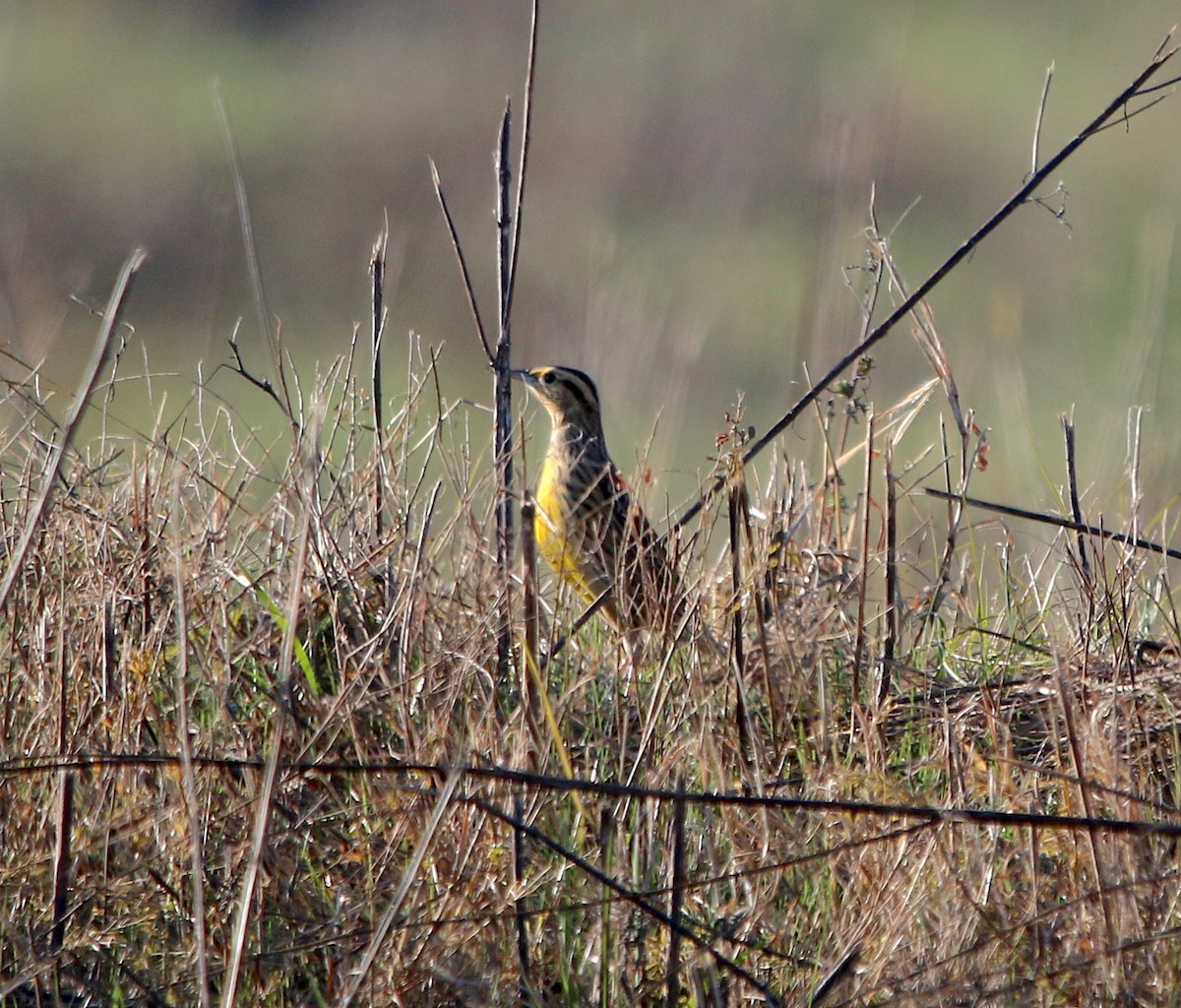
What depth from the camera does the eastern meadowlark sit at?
3.46 metres

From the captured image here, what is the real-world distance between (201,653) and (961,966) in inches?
56.4

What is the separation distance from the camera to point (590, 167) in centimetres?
1956

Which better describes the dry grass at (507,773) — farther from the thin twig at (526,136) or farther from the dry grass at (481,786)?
the thin twig at (526,136)

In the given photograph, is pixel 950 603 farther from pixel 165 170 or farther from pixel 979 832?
pixel 165 170

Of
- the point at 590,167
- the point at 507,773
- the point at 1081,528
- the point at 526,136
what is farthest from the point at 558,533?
the point at 590,167

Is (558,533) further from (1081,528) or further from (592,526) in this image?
(1081,528)

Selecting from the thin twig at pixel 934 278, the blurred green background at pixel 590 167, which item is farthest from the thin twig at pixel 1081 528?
the blurred green background at pixel 590 167

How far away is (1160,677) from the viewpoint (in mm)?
3443

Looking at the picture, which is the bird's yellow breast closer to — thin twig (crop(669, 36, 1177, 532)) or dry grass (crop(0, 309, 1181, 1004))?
dry grass (crop(0, 309, 1181, 1004))

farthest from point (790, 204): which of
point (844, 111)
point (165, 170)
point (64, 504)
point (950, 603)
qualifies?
point (64, 504)

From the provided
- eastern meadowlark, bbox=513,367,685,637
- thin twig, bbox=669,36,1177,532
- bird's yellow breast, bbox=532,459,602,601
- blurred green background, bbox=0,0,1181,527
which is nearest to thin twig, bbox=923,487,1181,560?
thin twig, bbox=669,36,1177,532

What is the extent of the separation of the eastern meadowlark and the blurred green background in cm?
567

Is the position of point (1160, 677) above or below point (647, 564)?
below

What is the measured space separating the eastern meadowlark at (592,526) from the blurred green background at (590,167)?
18.6 feet
